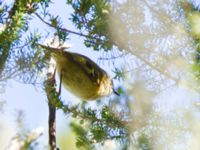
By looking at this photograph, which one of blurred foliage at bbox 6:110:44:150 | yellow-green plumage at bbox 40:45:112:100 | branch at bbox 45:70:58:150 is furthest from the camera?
yellow-green plumage at bbox 40:45:112:100

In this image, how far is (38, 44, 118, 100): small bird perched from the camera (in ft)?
7.75

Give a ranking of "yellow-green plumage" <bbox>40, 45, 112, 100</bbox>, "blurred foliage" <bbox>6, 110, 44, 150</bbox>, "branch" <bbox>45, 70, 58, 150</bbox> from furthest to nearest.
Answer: "yellow-green plumage" <bbox>40, 45, 112, 100</bbox>
"branch" <bbox>45, 70, 58, 150</bbox>
"blurred foliage" <bbox>6, 110, 44, 150</bbox>

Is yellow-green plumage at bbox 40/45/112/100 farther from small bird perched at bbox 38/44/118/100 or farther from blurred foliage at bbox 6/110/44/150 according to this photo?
blurred foliage at bbox 6/110/44/150

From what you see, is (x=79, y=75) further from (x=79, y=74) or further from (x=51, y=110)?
(x=51, y=110)

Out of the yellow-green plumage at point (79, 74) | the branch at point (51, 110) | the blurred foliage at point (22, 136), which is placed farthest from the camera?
the yellow-green plumage at point (79, 74)

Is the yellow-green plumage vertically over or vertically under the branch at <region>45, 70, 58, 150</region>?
over

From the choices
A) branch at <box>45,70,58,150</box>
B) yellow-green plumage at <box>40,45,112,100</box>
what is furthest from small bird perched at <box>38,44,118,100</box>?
branch at <box>45,70,58,150</box>

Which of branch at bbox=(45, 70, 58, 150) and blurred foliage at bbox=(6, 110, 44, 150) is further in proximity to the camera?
branch at bbox=(45, 70, 58, 150)

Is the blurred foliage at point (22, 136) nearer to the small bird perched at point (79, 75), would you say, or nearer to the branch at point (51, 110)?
the branch at point (51, 110)

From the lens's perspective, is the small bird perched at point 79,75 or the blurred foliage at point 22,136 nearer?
the blurred foliage at point 22,136

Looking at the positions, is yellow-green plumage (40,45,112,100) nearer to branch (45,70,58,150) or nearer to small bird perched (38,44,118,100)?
small bird perched (38,44,118,100)

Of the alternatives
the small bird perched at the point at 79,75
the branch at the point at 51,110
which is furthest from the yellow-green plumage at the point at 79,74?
the branch at the point at 51,110

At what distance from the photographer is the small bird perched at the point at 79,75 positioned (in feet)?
7.75

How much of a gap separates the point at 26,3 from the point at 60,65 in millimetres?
574
